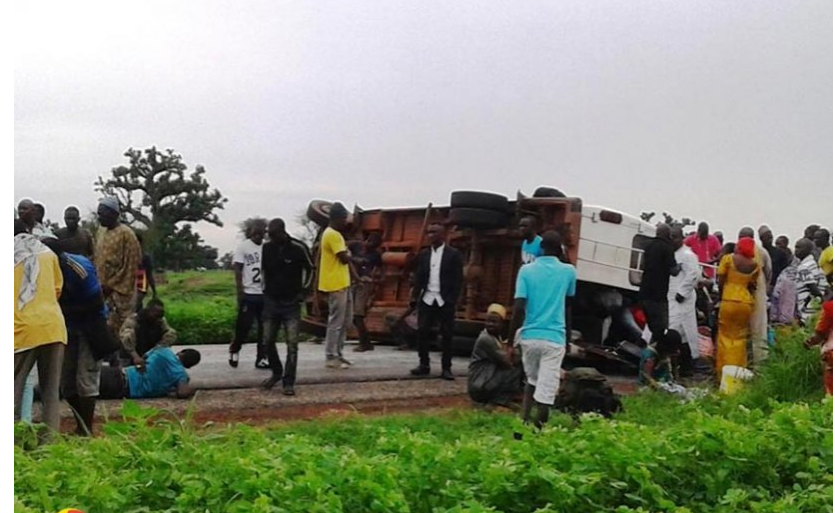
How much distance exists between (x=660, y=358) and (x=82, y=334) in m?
4.06

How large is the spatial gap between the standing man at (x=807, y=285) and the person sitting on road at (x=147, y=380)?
373cm

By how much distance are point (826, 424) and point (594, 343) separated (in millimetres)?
3501

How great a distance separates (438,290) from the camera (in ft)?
22.4

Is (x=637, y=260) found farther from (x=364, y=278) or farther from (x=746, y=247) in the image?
(x=364, y=278)

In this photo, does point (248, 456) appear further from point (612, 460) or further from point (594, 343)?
point (594, 343)

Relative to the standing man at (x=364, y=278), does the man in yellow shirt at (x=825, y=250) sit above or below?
above

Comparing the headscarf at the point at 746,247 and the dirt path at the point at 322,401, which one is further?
the headscarf at the point at 746,247

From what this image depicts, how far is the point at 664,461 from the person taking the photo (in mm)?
3014

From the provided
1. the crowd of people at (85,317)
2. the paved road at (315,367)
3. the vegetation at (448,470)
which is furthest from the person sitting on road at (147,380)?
the vegetation at (448,470)

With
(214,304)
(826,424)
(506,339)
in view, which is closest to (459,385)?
(506,339)

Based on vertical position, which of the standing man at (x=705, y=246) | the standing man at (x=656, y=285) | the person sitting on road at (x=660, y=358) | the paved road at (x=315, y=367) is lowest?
the paved road at (x=315, y=367)

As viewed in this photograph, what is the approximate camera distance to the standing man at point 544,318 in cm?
493

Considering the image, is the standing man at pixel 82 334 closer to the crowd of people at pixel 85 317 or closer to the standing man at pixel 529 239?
the crowd of people at pixel 85 317

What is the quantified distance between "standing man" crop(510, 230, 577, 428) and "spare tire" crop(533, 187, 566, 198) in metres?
0.31
